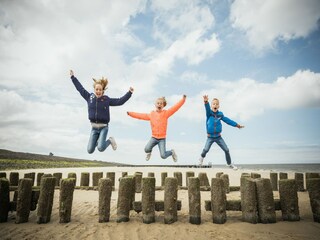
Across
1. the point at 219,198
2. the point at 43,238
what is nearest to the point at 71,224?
the point at 43,238

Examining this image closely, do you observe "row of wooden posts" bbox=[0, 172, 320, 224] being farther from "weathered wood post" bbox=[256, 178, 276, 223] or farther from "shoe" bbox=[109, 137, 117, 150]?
"shoe" bbox=[109, 137, 117, 150]

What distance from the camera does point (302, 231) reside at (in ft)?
17.7

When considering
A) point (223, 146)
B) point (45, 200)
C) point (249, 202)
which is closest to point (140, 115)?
point (223, 146)

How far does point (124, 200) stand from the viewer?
20.3ft

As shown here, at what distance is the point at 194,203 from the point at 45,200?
12.4 ft

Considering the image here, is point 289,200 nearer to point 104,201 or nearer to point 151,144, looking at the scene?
point 151,144

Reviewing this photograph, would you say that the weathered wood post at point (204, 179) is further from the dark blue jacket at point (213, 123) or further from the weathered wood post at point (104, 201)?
the weathered wood post at point (104, 201)

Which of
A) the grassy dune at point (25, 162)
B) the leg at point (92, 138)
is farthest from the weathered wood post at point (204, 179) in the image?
the grassy dune at point (25, 162)

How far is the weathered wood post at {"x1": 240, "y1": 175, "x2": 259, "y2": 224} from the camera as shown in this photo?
5.92m

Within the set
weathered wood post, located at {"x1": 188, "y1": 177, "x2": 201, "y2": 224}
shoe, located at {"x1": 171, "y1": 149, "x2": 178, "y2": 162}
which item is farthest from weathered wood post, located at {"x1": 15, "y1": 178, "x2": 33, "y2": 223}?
weathered wood post, located at {"x1": 188, "y1": 177, "x2": 201, "y2": 224}

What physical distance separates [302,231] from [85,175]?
8.47 meters

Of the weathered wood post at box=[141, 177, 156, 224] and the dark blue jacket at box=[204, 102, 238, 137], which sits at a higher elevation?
the dark blue jacket at box=[204, 102, 238, 137]

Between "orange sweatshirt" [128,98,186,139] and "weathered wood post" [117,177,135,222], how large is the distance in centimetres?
157

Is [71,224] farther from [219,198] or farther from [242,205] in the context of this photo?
[242,205]
